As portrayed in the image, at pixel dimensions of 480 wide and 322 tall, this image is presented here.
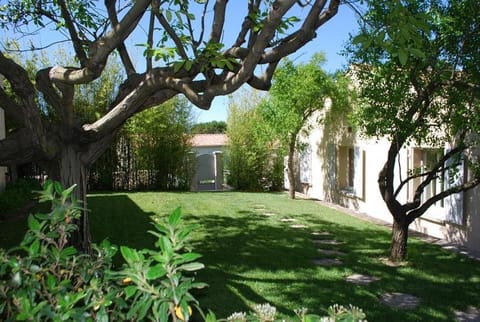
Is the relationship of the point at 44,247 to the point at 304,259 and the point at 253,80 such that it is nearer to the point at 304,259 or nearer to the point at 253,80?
the point at 253,80

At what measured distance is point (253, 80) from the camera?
475 centimetres

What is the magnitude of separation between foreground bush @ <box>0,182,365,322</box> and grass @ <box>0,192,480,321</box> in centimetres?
76

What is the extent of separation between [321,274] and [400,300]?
129 cm

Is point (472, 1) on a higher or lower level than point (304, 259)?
higher

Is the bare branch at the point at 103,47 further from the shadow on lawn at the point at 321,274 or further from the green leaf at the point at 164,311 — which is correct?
the green leaf at the point at 164,311

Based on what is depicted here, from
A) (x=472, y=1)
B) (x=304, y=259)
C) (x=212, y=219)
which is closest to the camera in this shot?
(x=472, y=1)

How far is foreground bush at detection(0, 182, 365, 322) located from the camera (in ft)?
4.88

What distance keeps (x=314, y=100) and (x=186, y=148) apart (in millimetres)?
6562

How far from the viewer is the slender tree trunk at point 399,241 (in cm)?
718

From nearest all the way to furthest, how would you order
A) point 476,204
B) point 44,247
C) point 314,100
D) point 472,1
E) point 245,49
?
point 44,247 < point 245,49 < point 472,1 < point 476,204 < point 314,100

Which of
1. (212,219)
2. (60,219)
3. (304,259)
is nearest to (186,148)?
(212,219)

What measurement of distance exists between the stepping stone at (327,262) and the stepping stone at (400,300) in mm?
1518

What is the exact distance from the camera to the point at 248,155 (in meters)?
19.0

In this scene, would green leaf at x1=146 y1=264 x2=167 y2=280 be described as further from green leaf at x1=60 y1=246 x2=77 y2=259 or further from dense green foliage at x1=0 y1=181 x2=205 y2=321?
green leaf at x1=60 y1=246 x2=77 y2=259
